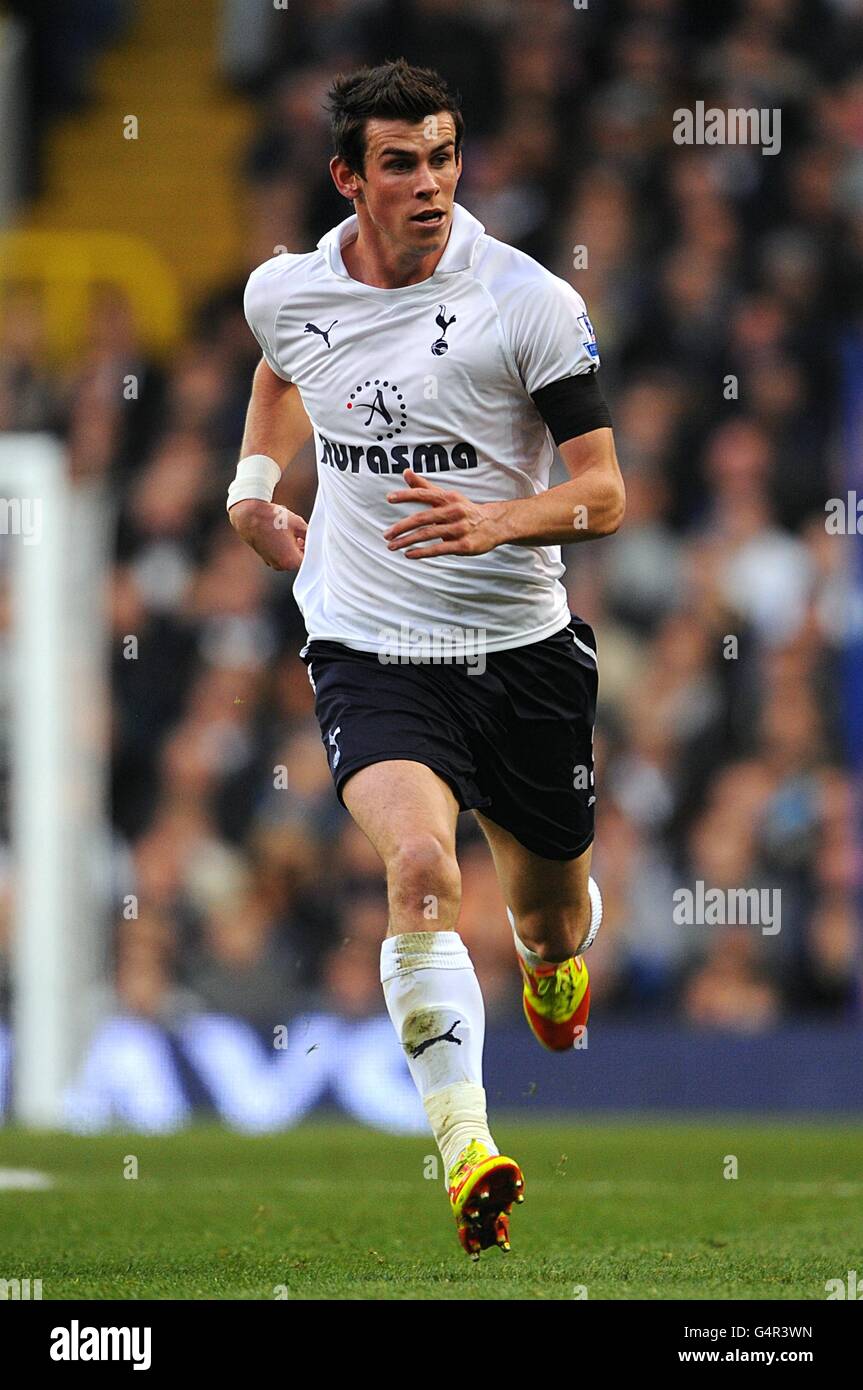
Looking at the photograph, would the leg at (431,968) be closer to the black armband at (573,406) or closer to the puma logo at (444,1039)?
the puma logo at (444,1039)

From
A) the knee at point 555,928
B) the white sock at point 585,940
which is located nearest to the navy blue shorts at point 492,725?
the knee at point 555,928

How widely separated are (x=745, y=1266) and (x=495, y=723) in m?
1.56

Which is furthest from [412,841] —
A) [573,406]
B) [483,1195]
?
→ [573,406]

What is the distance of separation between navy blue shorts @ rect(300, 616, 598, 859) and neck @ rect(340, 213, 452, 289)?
96cm

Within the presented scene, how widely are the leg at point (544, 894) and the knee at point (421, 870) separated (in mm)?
1136

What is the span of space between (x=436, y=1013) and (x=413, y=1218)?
5.40 ft

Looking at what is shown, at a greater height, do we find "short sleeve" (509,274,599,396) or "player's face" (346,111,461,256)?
"player's face" (346,111,461,256)

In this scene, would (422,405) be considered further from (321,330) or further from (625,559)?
(625,559)

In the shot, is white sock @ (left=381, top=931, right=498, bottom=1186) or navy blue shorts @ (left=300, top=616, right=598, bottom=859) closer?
white sock @ (left=381, top=931, right=498, bottom=1186)

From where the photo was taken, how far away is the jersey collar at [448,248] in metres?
→ 6.14

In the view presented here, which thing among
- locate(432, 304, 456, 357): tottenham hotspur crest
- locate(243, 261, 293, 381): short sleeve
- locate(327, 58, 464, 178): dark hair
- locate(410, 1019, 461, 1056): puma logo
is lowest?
locate(410, 1019, 461, 1056): puma logo

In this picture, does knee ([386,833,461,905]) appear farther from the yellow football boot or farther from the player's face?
the player's face

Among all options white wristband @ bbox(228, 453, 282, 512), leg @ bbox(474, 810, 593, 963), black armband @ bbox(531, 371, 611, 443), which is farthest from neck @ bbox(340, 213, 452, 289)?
leg @ bbox(474, 810, 593, 963)

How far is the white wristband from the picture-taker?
21.8 ft
